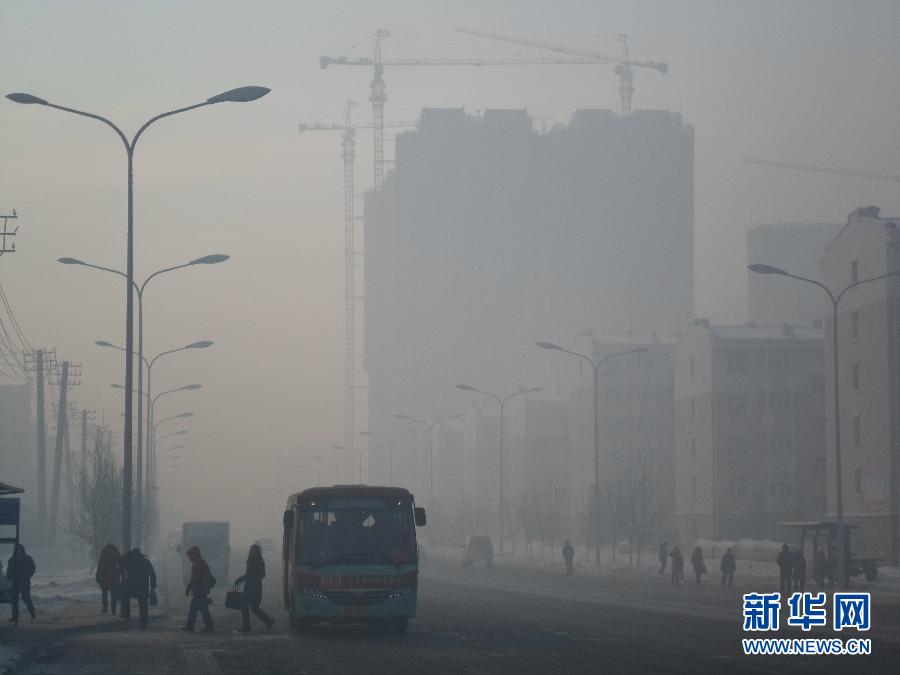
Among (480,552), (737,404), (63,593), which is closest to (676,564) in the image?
(63,593)

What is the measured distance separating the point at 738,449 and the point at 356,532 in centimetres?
6794

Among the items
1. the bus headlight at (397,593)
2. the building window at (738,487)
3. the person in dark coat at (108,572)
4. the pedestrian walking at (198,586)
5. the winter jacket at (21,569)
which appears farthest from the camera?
the building window at (738,487)

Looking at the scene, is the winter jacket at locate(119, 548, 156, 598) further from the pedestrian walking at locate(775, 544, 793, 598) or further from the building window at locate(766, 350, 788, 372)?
the building window at locate(766, 350, 788, 372)

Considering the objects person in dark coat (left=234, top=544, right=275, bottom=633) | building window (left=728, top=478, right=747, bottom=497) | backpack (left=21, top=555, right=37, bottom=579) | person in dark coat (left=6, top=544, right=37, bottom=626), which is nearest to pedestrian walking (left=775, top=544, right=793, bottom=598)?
person in dark coat (left=234, top=544, right=275, bottom=633)

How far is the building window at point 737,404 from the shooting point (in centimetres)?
9125

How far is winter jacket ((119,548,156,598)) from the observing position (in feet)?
100

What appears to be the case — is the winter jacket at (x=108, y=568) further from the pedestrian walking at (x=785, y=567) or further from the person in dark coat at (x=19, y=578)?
the pedestrian walking at (x=785, y=567)

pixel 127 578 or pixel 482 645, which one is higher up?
pixel 127 578

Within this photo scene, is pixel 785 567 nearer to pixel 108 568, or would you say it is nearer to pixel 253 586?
pixel 108 568

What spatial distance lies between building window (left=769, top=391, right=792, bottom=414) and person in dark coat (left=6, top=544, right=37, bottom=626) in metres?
66.2

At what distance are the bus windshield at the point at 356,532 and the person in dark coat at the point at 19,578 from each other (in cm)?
635

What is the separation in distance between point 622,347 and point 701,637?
92157 millimetres

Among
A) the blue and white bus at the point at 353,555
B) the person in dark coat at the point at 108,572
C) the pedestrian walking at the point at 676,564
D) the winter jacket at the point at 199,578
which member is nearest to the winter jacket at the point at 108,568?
the person in dark coat at the point at 108,572

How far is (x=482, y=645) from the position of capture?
23047mm
